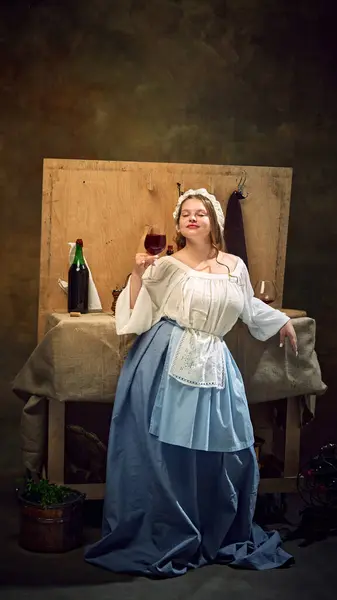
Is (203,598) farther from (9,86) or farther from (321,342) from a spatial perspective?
(9,86)

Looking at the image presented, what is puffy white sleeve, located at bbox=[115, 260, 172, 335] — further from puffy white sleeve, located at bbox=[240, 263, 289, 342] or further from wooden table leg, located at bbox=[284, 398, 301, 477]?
wooden table leg, located at bbox=[284, 398, 301, 477]

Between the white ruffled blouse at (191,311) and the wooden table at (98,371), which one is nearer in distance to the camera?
the white ruffled blouse at (191,311)

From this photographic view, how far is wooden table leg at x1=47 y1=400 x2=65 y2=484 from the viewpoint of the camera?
13.8 feet

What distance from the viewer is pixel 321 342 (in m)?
5.23

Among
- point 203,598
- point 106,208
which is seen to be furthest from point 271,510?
point 106,208

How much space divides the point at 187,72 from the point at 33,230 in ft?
4.13

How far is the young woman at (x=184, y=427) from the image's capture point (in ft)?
12.4

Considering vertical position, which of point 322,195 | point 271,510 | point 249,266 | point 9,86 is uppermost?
point 9,86

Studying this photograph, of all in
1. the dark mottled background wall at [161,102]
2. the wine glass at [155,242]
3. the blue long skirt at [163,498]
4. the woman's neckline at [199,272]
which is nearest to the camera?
the blue long skirt at [163,498]

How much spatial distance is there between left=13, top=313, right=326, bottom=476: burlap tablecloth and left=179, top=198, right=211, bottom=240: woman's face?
0.58 m

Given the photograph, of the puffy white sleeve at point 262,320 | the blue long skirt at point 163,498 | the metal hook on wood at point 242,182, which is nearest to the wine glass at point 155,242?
the blue long skirt at point 163,498

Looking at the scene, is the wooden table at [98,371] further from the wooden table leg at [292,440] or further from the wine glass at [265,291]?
the wine glass at [265,291]

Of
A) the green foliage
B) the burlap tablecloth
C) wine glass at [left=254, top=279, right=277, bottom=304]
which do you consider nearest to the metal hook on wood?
wine glass at [left=254, top=279, right=277, bottom=304]

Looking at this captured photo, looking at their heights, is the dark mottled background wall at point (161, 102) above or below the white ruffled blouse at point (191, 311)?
above
